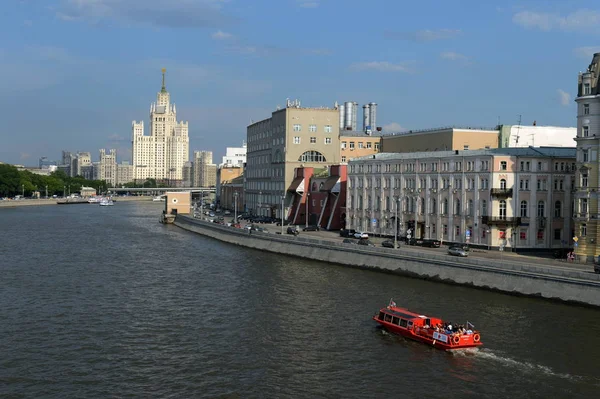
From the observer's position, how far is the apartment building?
60.2 m

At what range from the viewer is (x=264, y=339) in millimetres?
40625

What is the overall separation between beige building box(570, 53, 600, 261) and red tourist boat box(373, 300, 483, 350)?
84.0 feet

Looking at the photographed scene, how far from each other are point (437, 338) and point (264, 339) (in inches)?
407

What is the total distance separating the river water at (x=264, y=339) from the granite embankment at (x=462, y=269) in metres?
1.00

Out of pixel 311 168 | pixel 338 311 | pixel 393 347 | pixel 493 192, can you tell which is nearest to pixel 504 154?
pixel 493 192

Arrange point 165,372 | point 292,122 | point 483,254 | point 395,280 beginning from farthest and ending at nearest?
point 292,122
point 483,254
point 395,280
point 165,372

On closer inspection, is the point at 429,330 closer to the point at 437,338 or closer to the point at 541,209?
the point at 437,338

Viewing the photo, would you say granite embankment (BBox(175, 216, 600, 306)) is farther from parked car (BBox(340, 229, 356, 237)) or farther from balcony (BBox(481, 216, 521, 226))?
balcony (BBox(481, 216, 521, 226))

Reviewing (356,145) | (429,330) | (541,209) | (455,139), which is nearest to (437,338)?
(429,330)

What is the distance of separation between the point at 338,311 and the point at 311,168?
69.2m

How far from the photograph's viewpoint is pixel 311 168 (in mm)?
116062

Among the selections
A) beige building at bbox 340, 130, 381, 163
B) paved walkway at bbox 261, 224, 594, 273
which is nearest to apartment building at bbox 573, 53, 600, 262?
paved walkway at bbox 261, 224, 594, 273

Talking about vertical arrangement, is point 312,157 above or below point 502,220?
above

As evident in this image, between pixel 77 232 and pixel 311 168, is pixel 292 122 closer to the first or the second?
pixel 311 168
